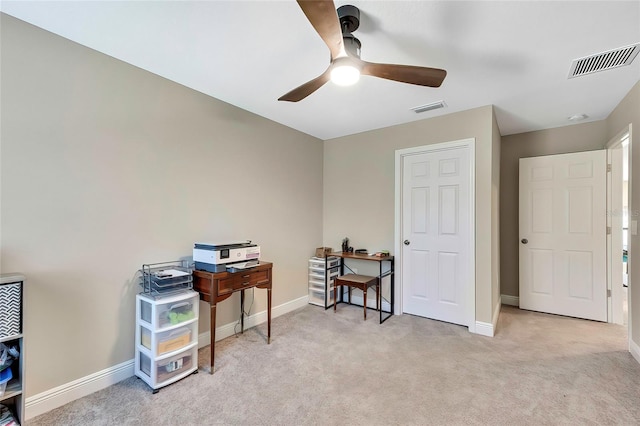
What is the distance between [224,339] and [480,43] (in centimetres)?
323

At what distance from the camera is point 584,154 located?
3477 millimetres

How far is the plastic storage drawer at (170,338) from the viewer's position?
206cm

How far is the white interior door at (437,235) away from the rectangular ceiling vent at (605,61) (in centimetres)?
108

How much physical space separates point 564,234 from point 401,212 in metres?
2.02

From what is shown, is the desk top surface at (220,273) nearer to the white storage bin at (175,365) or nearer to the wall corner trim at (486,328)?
the white storage bin at (175,365)

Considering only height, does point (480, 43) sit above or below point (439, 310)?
above

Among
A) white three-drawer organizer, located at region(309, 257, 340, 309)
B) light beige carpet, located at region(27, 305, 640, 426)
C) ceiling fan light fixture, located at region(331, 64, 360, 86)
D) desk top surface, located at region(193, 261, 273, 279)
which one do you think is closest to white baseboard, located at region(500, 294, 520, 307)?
light beige carpet, located at region(27, 305, 640, 426)

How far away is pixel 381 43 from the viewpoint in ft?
6.40

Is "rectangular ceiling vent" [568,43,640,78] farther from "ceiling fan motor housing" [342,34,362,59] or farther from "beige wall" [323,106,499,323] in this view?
"ceiling fan motor housing" [342,34,362,59]

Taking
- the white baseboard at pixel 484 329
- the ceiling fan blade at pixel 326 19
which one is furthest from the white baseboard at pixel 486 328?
the ceiling fan blade at pixel 326 19

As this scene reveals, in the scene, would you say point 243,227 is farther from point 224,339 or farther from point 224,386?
point 224,386

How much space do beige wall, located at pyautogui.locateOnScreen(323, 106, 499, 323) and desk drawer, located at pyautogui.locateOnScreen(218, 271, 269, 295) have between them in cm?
168

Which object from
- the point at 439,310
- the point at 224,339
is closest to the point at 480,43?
the point at 439,310

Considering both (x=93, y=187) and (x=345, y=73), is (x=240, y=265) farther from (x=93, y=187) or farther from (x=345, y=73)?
(x=345, y=73)
